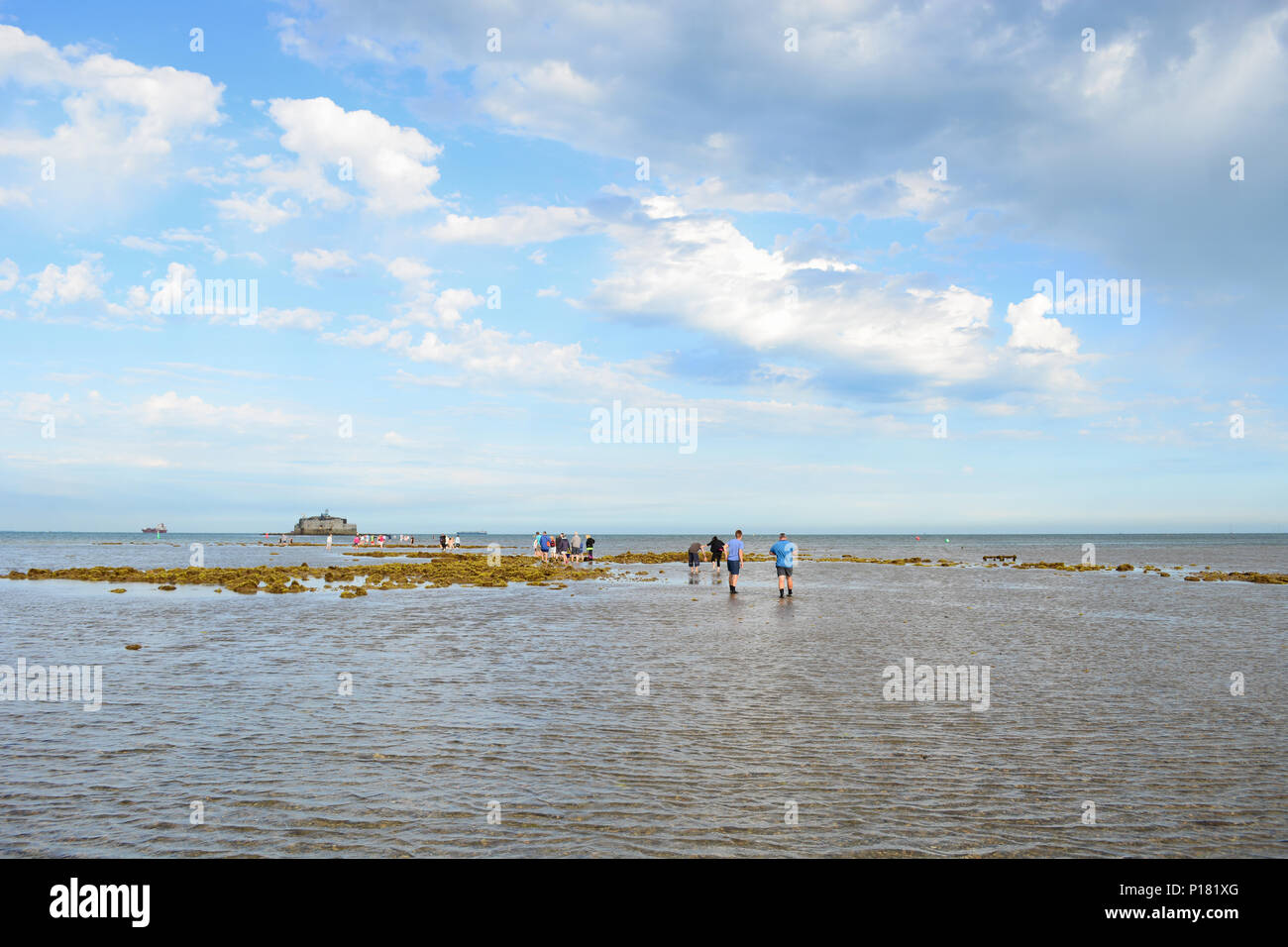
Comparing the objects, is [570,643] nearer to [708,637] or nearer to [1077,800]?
[708,637]

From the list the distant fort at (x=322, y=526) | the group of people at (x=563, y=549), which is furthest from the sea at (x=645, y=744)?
the distant fort at (x=322, y=526)

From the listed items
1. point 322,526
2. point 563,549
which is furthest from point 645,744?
point 322,526

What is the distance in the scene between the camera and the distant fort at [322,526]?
19375 centimetres

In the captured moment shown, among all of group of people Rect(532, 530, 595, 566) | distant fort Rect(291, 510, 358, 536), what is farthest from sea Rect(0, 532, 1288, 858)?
distant fort Rect(291, 510, 358, 536)

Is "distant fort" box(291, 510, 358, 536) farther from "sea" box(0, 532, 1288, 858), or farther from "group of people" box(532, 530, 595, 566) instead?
"sea" box(0, 532, 1288, 858)

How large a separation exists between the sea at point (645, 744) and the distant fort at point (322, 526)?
584 ft

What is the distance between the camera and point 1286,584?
4753 centimetres

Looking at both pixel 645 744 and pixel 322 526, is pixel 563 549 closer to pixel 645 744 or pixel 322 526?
pixel 645 744

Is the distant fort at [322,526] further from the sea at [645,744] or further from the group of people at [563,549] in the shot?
the sea at [645,744]

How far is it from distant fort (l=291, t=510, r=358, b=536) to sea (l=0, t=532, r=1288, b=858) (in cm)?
17804

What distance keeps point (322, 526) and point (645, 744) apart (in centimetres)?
19819

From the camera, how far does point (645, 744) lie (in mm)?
11391
